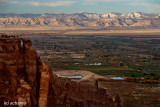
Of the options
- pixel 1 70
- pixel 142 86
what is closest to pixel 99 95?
pixel 1 70

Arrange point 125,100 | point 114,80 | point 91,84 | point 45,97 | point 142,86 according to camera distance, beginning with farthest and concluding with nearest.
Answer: point 114,80 < point 142,86 < point 125,100 < point 91,84 < point 45,97

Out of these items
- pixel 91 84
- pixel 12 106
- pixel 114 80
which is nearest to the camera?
pixel 12 106

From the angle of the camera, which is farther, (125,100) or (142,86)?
(142,86)

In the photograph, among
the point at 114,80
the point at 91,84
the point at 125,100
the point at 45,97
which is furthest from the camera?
the point at 114,80

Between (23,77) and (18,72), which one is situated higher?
(18,72)

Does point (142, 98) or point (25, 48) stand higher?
point (25, 48)

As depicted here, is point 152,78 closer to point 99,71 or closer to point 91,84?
point 99,71

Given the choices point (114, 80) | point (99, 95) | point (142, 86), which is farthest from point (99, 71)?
point (99, 95)

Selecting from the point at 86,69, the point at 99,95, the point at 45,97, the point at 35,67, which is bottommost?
the point at 86,69

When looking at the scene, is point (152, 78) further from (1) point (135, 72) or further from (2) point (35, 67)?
(2) point (35, 67)
